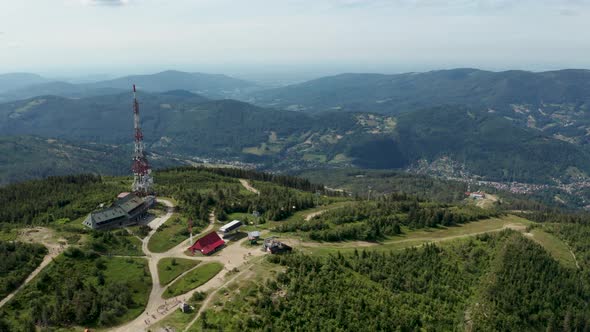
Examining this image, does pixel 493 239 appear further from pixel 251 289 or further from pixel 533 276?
pixel 251 289

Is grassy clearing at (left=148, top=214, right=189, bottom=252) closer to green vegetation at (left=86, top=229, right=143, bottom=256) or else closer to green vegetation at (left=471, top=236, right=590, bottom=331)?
green vegetation at (left=86, top=229, right=143, bottom=256)

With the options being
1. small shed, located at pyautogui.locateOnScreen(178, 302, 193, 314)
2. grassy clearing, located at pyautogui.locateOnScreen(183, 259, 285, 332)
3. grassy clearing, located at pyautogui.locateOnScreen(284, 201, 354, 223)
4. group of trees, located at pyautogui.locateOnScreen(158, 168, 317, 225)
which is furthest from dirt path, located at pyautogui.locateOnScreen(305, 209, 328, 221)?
small shed, located at pyautogui.locateOnScreen(178, 302, 193, 314)

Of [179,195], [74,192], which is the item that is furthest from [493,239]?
[74,192]

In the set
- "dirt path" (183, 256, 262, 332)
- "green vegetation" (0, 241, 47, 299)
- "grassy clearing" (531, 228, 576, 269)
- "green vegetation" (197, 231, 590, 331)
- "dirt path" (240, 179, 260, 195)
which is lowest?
"dirt path" (240, 179, 260, 195)

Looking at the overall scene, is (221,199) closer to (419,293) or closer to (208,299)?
(208,299)

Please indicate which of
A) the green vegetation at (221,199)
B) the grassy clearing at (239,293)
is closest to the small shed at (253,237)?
the grassy clearing at (239,293)
